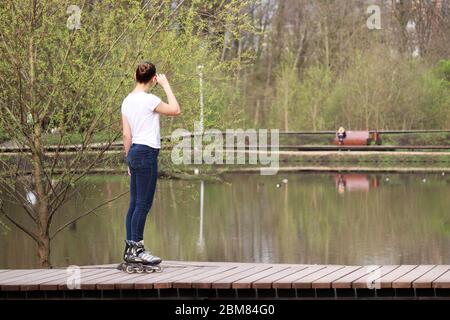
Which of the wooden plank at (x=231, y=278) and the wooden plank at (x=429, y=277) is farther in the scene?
the wooden plank at (x=231, y=278)

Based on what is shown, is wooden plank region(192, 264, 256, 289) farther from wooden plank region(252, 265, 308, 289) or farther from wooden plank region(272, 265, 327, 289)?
wooden plank region(272, 265, 327, 289)

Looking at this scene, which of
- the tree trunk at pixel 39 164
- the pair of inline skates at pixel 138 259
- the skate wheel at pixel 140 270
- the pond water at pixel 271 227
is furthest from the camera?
the pond water at pixel 271 227

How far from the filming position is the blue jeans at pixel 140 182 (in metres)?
9.73

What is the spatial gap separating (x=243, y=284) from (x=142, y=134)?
151 centimetres

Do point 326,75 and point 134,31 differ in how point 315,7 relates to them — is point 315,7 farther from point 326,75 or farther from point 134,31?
point 134,31

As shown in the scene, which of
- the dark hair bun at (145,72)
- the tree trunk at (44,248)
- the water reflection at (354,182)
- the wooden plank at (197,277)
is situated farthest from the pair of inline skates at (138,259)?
the water reflection at (354,182)

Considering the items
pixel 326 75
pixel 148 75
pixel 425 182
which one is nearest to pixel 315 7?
pixel 326 75

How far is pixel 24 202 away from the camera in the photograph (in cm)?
1358

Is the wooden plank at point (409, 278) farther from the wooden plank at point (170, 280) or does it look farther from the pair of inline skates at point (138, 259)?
the pair of inline skates at point (138, 259)

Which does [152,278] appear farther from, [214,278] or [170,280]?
[214,278]

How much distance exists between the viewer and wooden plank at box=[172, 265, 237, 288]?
9609mm

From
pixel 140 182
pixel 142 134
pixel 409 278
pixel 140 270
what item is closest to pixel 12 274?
pixel 140 270

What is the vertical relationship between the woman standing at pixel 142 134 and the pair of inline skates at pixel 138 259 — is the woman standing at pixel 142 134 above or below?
above

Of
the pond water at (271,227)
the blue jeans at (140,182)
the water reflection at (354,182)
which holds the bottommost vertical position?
the pond water at (271,227)
